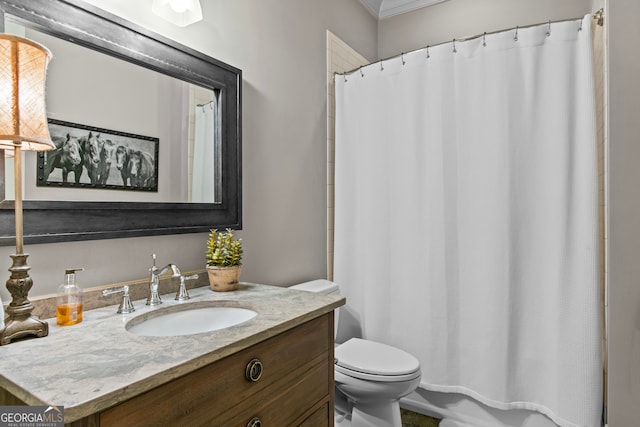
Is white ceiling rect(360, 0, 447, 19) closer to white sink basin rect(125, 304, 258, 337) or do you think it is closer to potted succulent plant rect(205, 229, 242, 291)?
potted succulent plant rect(205, 229, 242, 291)

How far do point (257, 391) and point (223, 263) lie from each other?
1.90 feet

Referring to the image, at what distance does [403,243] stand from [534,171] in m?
0.73

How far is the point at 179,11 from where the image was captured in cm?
145

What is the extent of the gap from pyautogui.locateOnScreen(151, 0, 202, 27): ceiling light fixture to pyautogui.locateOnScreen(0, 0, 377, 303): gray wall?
0.11ft

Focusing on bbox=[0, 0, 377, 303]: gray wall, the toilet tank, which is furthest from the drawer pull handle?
the toilet tank

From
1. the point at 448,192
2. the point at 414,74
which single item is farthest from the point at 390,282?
the point at 414,74

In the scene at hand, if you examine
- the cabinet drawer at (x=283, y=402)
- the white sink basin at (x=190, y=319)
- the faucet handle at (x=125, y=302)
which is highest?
the faucet handle at (x=125, y=302)

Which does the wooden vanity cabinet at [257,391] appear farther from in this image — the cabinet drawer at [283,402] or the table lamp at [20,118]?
the table lamp at [20,118]

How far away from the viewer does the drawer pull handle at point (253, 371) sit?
38.6 inches

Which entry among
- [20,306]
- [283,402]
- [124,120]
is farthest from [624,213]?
[20,306]

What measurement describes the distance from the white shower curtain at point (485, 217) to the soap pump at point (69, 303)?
154cm

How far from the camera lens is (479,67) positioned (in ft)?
6.38

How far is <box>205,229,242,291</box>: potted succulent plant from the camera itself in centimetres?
147

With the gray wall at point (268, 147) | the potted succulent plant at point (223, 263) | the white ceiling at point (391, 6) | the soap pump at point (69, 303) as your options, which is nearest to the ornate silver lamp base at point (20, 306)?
the soap pump at point (69, 303)
